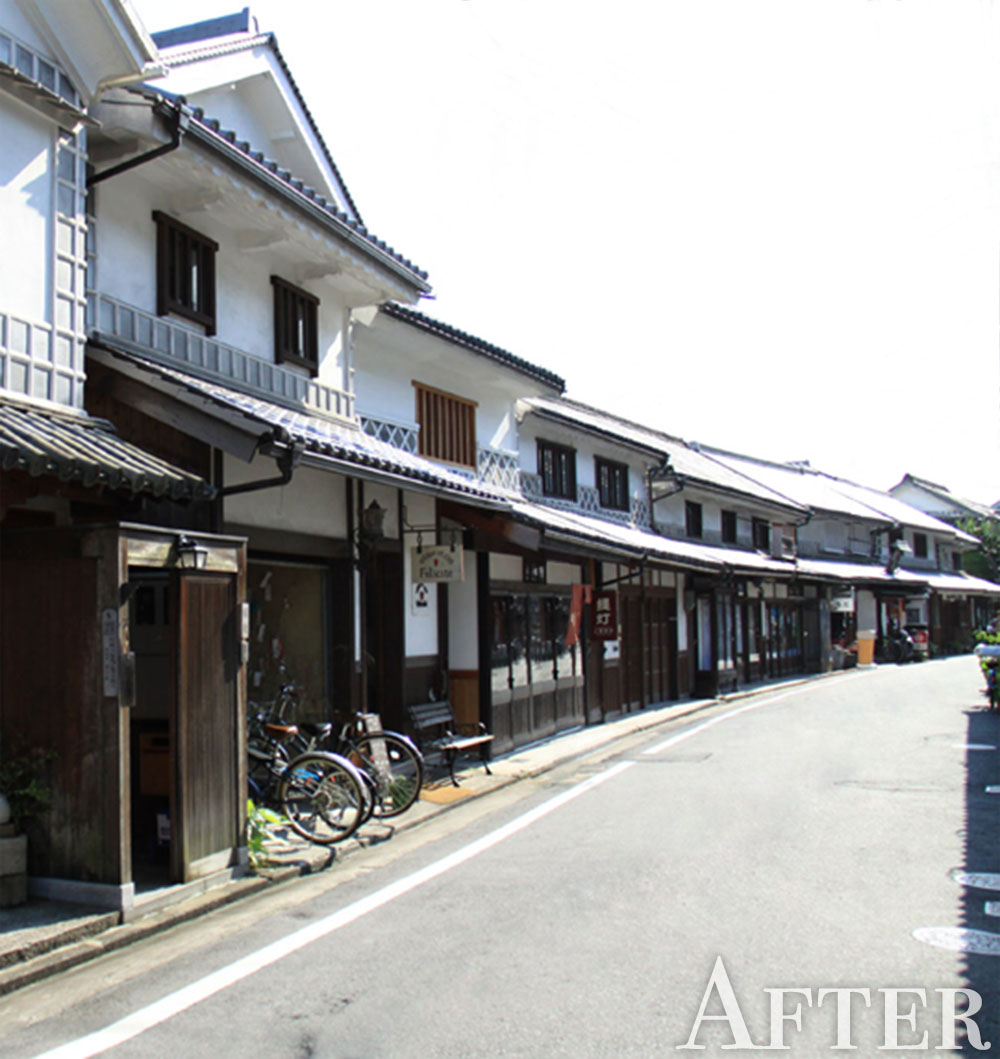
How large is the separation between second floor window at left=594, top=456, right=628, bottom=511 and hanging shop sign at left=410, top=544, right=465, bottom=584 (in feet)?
35.1

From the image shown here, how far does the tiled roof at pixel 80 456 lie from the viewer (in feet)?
20.8

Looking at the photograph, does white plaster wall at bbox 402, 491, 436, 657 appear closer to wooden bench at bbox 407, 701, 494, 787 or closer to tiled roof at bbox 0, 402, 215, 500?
wooden bench at bbox 407, 701, 494, 787

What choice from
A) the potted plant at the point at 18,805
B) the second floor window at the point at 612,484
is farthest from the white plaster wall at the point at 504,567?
the potted plant at the point at 18,805

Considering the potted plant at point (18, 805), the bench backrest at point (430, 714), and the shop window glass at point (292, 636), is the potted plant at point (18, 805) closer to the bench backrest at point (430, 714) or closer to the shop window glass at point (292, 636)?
the shop window glass at point (292, 636)

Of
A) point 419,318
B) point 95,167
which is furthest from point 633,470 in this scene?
point 95,167

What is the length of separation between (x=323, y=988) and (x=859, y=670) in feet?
116

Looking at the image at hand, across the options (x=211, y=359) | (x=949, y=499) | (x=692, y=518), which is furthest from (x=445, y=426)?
(x=949, y=499)

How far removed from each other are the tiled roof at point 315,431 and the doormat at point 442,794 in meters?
3.52

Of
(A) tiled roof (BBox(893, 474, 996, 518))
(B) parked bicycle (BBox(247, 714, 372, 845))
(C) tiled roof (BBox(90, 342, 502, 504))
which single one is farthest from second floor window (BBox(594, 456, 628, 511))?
(A) tiled roof (BBox(893, 474, 996, 518))

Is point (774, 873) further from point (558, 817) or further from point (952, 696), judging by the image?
point (952, 696)

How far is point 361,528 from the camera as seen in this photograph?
12.1m

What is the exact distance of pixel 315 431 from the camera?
1028 centimetres

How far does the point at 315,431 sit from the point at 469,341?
18.7 ft

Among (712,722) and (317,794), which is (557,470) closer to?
(712,722)
